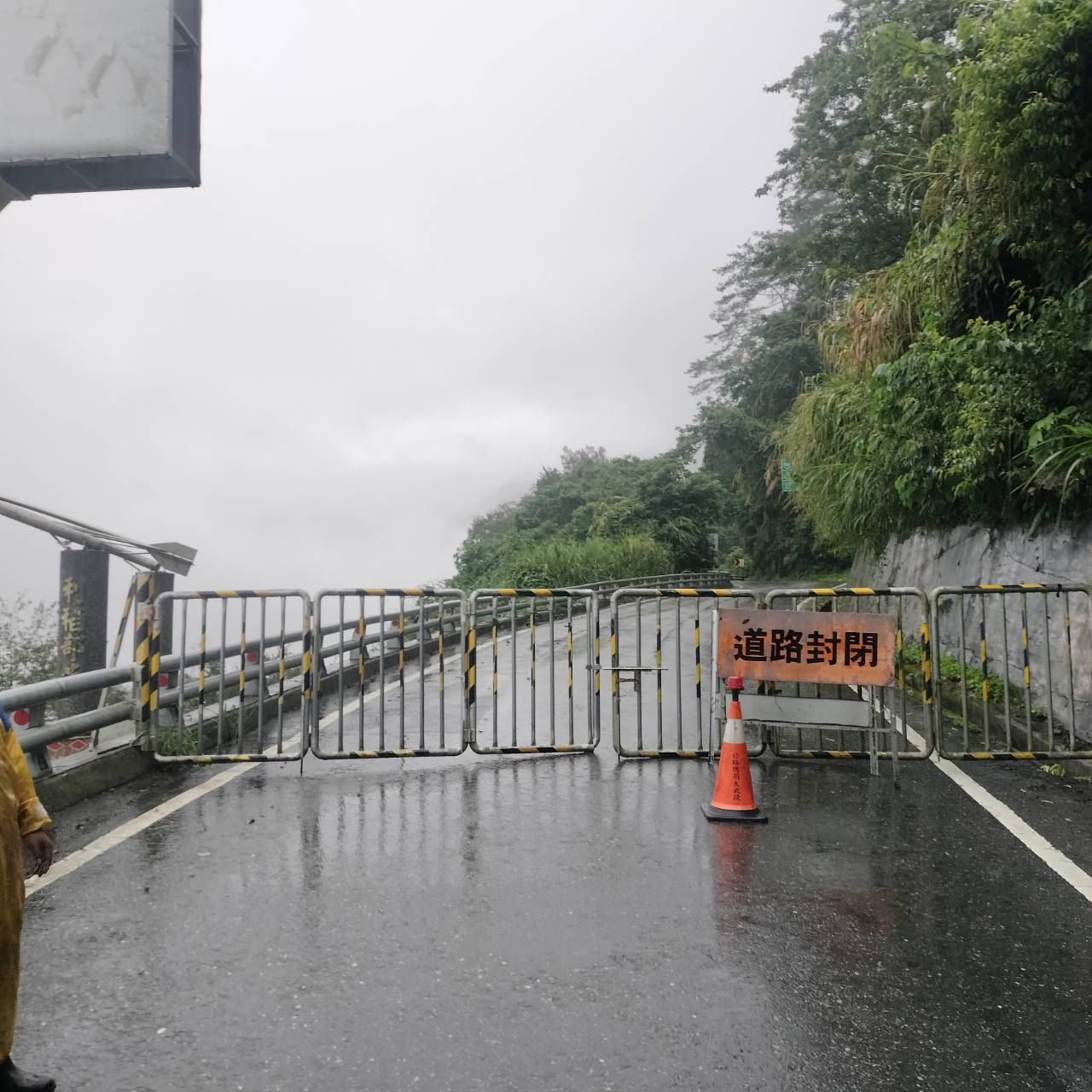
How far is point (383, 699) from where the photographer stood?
9227 millimetres

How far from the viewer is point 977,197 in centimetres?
1155

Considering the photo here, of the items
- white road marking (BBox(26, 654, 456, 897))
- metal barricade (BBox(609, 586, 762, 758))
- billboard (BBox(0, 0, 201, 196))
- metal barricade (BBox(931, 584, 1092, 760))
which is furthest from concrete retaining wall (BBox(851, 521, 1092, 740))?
billboard (BBox(0, 0, 201, 196))

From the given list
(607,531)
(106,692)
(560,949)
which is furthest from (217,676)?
(607,531)

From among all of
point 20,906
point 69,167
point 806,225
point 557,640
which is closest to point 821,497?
point 557,640

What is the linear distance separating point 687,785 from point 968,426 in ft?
20.4

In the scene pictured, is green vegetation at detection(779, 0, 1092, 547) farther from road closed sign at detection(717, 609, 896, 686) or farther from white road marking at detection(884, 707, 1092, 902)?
white road marking at detection(884, 707, 1092, 902)

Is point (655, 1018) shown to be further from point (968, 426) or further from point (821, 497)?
point (821, 497)

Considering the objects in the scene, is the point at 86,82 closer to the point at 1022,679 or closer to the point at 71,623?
the point at 71,623

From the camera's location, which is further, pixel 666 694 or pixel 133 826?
pixel 666 694

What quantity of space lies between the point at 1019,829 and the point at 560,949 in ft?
11.1

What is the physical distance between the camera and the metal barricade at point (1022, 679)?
742cm

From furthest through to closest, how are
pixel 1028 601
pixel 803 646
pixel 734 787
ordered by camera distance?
pixel 1028 601 → pixel 803 646 → pixel 734 787

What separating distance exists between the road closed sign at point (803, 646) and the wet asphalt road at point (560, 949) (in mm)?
1117

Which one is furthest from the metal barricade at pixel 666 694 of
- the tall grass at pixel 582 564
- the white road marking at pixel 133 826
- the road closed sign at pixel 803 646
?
the tall grass at pixel 582 564
